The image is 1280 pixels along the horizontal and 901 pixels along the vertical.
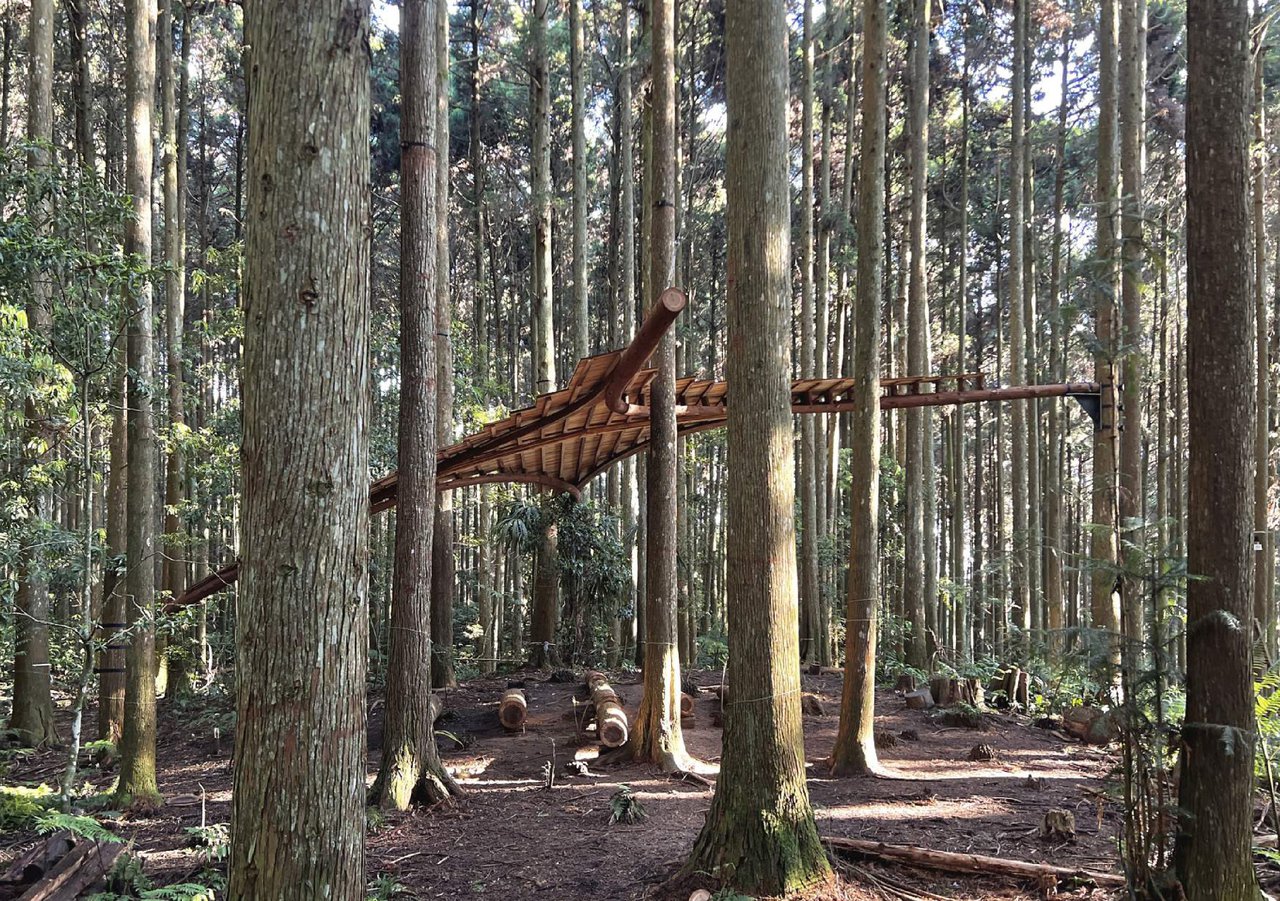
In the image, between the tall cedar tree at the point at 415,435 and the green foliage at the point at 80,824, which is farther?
the tall cedar tree at the point at 415,435

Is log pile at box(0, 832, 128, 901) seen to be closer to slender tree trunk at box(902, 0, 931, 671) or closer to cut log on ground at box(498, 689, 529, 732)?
cut log on ground at box(498, 689, 529, 732)

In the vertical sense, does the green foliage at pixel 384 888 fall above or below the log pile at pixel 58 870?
below

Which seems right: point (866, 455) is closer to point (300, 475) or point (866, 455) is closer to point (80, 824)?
point (300, 475)

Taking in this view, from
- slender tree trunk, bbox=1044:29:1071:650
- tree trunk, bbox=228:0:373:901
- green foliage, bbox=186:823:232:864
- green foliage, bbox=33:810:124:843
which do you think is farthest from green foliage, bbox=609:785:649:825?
slender tree trunk, bbox=1044:29:1071:650

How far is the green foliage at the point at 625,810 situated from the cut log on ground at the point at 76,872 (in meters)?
3.08

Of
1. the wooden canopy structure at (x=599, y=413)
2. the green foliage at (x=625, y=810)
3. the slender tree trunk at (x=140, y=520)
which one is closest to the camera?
the green foliage at (x=625, y=810)

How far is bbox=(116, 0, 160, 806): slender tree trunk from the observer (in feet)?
21.6

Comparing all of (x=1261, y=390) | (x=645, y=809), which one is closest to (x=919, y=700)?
(x=645, y=809)

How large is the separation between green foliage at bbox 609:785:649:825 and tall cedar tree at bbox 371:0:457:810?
1.39 metres

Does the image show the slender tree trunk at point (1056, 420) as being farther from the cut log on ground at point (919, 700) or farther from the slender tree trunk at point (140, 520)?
the slender tree trunk at point (140, 520)

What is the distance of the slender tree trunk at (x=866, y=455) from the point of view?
6.64m

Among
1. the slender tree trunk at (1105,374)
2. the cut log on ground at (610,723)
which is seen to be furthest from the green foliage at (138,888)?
the slender tree trunk at (1105,374)

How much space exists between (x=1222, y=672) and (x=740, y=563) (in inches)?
85.1

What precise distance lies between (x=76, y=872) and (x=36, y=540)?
417cm
